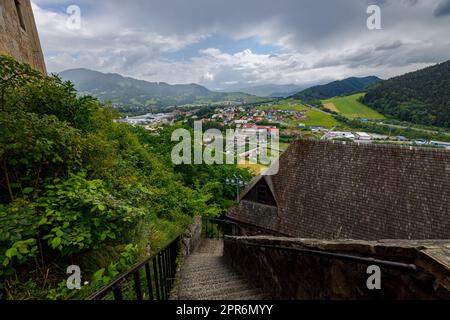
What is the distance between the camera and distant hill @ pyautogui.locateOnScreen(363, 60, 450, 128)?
55.1 meters

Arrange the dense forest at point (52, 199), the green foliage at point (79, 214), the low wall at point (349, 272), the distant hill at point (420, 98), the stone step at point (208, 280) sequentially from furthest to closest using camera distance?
the distant hill at point (420, 98), the stone step at point (208, 280), the green foliage at point (79, 214), the dense forest at point (52, 199), the low wall at point (349, 272)

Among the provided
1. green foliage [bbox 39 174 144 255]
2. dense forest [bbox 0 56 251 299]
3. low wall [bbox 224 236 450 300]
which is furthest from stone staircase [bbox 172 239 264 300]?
green foliage [bbox 39 174 144 255]

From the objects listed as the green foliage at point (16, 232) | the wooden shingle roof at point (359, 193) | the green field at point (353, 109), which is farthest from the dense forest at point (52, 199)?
the green field at point (353, 109)

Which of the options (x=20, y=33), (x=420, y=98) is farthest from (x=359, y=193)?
(x=420, y=98)

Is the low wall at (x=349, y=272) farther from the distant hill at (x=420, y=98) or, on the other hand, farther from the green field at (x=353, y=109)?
the green field at (x=353, y=109)

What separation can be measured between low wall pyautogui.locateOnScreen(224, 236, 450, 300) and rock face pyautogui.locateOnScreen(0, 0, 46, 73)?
846cm

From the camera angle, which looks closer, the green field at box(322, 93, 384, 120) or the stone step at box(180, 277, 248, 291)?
the stone step at box(180, 277, 248, 291)

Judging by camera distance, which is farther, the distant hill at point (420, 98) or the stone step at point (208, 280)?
the distant hill at point (420, 98)

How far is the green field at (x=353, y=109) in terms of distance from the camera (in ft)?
252

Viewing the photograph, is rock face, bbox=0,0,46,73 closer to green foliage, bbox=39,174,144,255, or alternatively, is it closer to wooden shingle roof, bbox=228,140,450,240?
green foliage, bbox=39,174,144,255

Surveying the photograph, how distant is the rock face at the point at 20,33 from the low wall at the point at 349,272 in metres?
8.46

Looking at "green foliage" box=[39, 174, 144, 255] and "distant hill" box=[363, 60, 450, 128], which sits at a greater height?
"distant hill" box=[363, 60, 450, 128]
